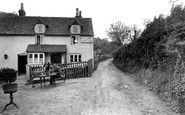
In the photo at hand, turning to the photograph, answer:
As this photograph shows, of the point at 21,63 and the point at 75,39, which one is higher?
the point at 75,39

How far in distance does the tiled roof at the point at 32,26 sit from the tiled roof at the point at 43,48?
87.1 inches

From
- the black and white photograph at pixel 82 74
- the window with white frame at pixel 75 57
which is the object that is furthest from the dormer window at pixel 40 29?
the window with white frame at pixel 75 57

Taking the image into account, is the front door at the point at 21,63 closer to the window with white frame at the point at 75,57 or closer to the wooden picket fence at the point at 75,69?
the window with white frame at the point at 75,57

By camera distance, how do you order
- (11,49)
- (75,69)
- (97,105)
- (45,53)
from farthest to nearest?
1. (11,49)
2. (45,53)
3. (75,69)
4. (97,105)

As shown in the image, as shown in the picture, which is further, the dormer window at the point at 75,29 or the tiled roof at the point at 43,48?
the dormer window at the point at 75,29

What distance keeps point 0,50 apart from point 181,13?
24819 mm

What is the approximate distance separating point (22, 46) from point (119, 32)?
1508 inches

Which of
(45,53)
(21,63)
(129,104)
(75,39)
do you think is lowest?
(129,104)

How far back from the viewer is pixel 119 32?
5366 cm

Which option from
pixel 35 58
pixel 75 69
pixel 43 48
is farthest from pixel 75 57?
pixel 75 69

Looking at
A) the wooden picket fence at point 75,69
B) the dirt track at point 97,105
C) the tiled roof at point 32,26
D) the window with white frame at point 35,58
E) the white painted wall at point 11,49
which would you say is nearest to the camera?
the dirt track at point 97,105

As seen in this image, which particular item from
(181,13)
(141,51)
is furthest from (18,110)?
(181,13)

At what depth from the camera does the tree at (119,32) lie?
5356 cm

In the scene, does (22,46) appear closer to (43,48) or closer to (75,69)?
(43,48)
